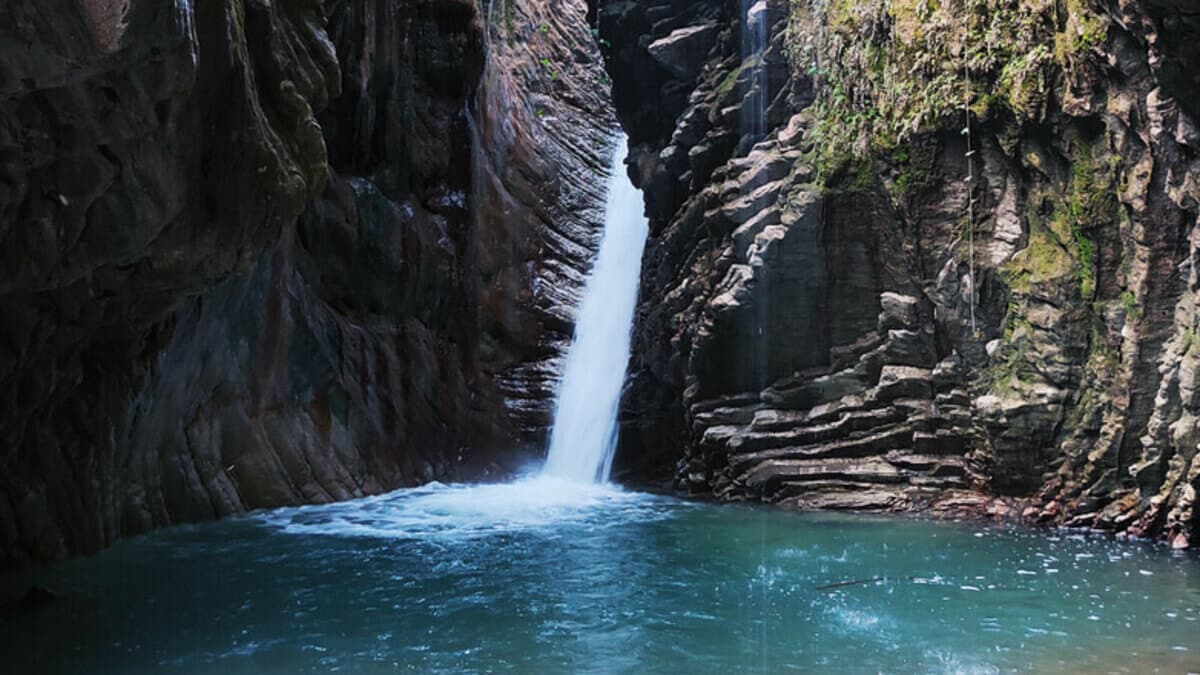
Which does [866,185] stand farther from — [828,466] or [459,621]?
[459,621]

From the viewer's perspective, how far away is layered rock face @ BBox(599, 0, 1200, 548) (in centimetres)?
910

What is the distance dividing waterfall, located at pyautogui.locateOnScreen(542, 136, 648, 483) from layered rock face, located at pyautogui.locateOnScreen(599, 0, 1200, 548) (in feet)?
2.38

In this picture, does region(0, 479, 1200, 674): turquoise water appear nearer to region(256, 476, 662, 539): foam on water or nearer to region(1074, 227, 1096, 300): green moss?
region(256, 476, 662, 539): foam on water

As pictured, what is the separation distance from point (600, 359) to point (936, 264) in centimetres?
792

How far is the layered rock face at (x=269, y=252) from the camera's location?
528cm

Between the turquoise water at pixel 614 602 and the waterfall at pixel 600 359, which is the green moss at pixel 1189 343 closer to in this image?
the turquoise water at pixel 614 602

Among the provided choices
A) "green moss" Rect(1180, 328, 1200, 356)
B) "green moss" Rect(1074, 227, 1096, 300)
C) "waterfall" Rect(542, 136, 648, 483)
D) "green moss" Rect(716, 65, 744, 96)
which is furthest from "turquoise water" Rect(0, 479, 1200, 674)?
"green moss" Rect(716, 65, 744, 96)

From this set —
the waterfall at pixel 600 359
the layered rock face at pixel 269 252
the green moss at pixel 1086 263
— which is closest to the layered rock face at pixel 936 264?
the green moss at pixel 1086 263

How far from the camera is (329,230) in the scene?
567 inches

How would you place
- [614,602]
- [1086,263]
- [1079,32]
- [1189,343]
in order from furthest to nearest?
[1086,263] → [1079,32] → [1189,343] → [614,602]

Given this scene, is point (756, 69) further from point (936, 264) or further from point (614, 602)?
point (614, 602)

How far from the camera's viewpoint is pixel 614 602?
21.8 feet

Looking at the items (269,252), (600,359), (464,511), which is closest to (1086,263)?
(464,511)

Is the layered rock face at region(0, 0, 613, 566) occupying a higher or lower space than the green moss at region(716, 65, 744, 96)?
lower
